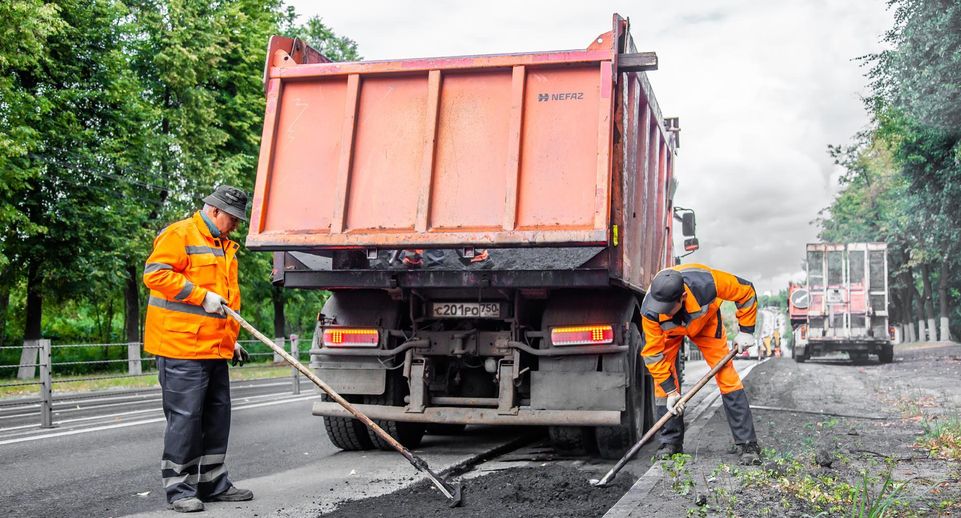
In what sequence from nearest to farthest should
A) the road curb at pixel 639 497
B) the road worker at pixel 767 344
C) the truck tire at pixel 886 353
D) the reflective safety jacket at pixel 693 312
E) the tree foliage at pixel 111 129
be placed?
1. the road curb at pixel 639 497
2. the reflective safety jacket at pixel 693 312
3. the tree foliage at pixel 111 129
4. the truck tire at pixel 886 353
5. the road worker at pixel 767 344

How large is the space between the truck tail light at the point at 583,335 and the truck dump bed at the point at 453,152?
490 mm

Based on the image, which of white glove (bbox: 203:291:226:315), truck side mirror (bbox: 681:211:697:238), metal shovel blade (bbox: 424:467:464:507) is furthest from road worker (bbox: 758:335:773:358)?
white glove (bbox: 203:291:226:315)

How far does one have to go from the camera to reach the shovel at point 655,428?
541 centimetres

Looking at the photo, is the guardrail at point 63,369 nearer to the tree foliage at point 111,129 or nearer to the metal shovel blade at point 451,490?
the tree foliage at point 111,129

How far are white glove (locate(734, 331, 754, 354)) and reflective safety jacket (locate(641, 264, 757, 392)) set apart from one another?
0.05 m

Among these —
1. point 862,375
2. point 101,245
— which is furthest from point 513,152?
point 101,245

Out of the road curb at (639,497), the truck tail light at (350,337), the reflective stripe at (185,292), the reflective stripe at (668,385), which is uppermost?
the reflective stripe at (185,292)

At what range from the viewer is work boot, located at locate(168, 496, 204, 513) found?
4883 millimetres

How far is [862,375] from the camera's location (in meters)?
18.2

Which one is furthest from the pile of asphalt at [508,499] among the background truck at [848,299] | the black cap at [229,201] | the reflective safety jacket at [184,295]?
the background truck at [848,299]

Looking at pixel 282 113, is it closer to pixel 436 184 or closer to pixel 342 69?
pixel 342 69

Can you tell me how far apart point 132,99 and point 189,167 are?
228 centimetres

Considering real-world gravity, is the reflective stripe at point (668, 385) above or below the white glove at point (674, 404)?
above

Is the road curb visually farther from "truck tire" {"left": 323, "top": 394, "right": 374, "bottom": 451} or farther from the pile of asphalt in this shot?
"truck tire" {"left": 323, "top": 394, "right": 374, "bottom": 451}
